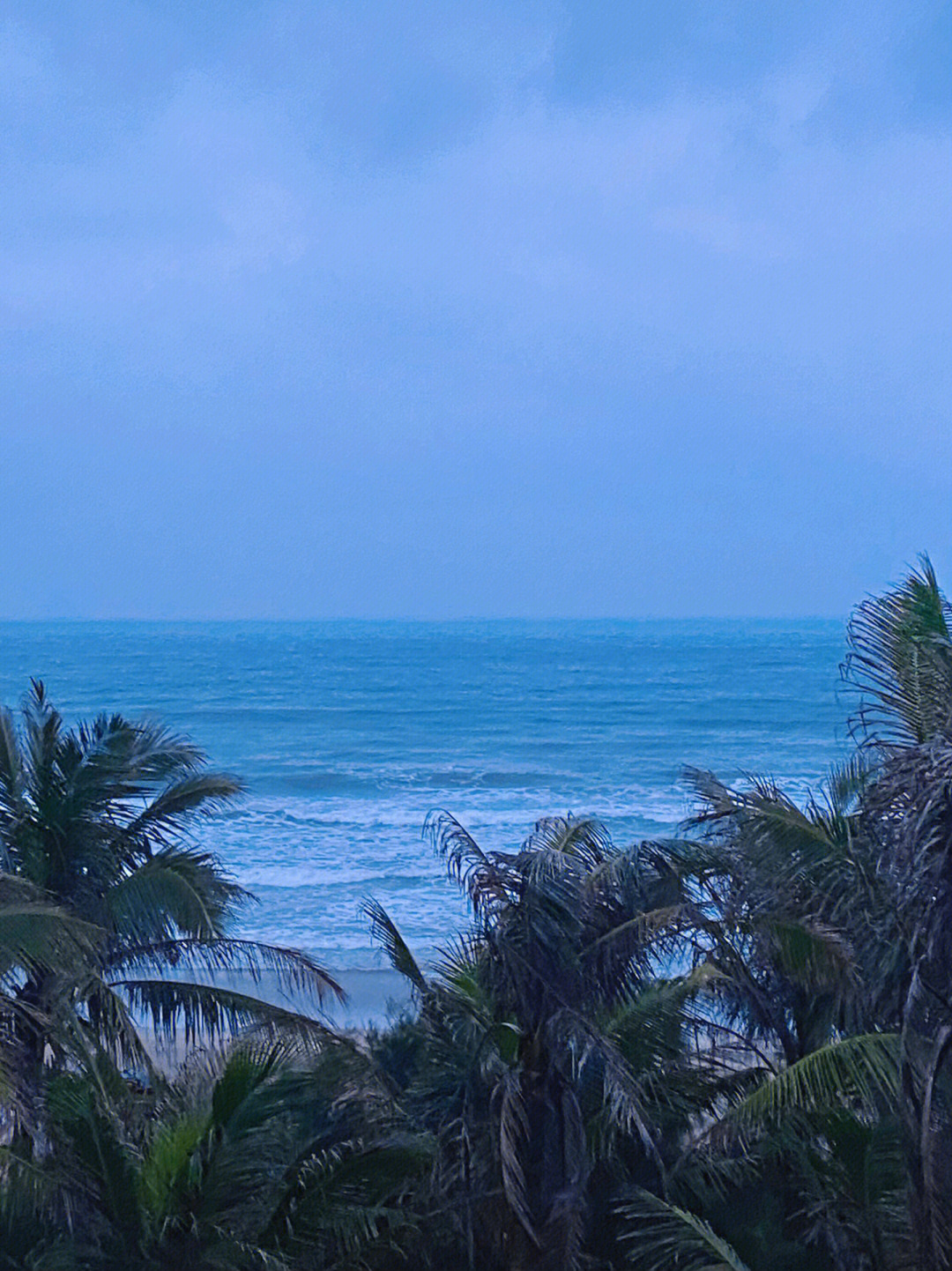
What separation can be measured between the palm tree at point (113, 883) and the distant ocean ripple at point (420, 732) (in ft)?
2.83

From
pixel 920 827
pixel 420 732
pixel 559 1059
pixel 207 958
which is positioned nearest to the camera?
pixel 920 827

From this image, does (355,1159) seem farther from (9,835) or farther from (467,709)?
(467,709)

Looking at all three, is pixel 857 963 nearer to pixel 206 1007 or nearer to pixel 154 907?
pixel 206 1007

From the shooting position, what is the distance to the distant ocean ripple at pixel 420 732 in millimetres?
29419

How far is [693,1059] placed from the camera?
1080 cm

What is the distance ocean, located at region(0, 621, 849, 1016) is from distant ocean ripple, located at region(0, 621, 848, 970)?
0.13 m

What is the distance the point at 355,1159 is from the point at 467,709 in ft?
191

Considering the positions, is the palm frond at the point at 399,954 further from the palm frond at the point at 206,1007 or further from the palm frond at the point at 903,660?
the palm frond at the point at 903,660

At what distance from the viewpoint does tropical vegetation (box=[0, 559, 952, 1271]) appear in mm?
7973

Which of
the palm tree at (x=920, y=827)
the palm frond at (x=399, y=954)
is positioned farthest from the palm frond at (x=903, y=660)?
the palm frond at (x=399, y=954)

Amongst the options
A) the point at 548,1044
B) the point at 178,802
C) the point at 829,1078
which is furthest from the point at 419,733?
the point at 829,1078

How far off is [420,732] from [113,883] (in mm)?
47787

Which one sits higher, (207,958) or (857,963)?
(857,963)

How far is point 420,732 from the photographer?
192 feet
